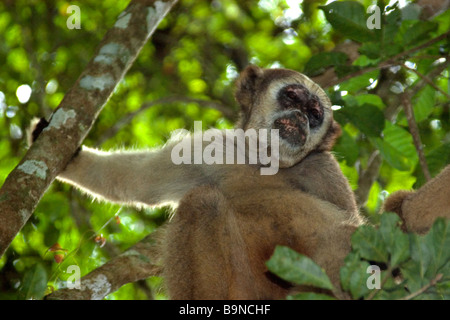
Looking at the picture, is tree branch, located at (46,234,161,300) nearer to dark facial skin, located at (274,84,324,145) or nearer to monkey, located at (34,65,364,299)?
monkey, located at (34,65,364,299)

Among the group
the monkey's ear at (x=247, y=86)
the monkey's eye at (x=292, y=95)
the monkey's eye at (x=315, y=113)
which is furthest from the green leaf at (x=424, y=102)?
the monkey's ear at (x=247, y=86)

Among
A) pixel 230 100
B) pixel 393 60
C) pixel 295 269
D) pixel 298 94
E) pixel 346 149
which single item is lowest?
pixel 230 100

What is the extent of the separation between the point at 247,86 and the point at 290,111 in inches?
34.9

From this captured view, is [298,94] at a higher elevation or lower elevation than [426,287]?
lower

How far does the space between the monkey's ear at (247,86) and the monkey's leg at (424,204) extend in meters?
2.49

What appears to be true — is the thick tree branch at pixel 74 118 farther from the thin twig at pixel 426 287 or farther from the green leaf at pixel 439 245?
the green leaf at pixel 439 245

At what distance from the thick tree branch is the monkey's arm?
3.58ft

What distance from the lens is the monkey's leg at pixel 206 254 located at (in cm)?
536

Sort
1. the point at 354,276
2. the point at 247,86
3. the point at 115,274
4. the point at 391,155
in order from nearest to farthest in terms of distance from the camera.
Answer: the point at 354,276, the point at 115,274, the point at 391,155, the point at 247,86

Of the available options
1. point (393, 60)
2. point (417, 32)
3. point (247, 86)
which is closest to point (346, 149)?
point (393, 60)

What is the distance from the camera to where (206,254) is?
541 centimetres

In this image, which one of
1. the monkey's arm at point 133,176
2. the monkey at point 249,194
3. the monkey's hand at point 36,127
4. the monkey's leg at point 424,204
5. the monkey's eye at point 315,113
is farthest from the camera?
the monkey's eye at point 315,113

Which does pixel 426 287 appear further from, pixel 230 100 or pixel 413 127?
pixel 230 100
